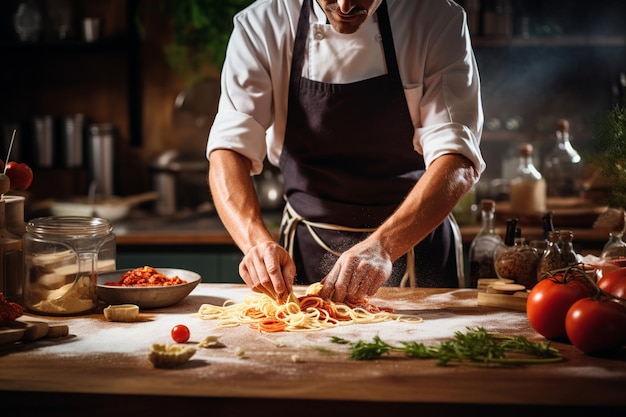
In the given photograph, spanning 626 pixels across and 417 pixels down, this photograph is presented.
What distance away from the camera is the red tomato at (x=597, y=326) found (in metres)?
1.66

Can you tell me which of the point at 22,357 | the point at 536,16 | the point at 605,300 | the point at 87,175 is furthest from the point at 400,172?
the point at 87,175

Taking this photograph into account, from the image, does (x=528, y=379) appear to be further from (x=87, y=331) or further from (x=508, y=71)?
(x=508, y=71)

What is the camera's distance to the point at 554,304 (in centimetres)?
180

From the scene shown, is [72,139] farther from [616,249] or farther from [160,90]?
[616,249]

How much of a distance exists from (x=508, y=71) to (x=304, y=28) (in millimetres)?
2590

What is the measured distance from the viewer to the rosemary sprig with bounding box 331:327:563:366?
1641mm

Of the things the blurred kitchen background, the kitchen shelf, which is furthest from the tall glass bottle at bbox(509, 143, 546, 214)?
the kitchen shelf

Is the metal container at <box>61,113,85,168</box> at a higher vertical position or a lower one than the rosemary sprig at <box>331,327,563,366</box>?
higher

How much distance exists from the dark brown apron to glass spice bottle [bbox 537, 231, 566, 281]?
0.52 m

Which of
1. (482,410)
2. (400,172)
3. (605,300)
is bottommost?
(482,410)

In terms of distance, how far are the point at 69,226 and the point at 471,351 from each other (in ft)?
3.48

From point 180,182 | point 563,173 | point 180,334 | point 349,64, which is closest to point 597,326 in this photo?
point 180,334

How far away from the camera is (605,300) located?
1.75 m

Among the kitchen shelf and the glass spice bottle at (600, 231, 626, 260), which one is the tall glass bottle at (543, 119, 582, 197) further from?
the glass spice bottle at (600, 231, 626, 260)
